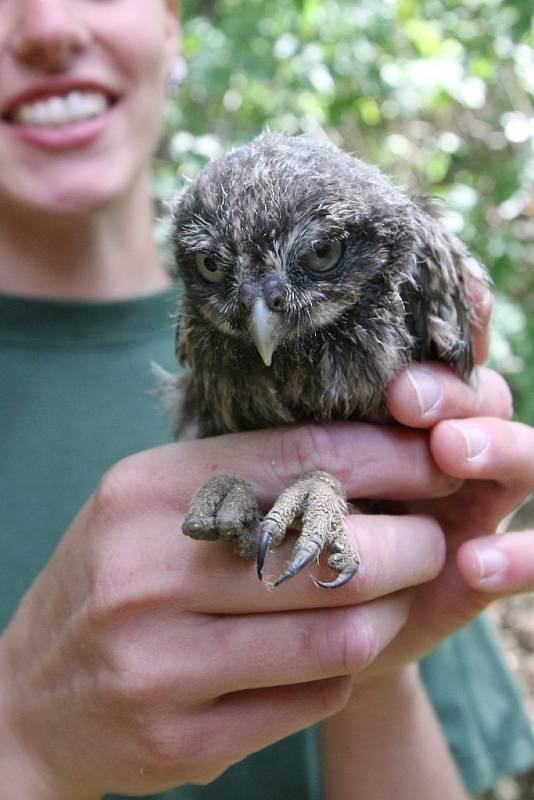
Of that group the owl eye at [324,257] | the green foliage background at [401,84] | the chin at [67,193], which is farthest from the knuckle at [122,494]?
the green foliage background at [401,84]

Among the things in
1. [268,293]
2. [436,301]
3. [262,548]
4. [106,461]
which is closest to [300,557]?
[262,548]

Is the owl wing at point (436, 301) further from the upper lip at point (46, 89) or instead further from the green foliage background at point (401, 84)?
the green foliage background at point (401, 84)

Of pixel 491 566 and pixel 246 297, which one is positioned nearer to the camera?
pixel 246 297

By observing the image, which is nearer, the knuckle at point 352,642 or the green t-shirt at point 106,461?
the knuckle at point 352,642

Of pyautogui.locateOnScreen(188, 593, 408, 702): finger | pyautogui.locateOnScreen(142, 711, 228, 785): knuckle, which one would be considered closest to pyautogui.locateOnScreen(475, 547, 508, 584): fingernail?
pyautogui.locateOnScreen(188, 593, 408, 702): finger

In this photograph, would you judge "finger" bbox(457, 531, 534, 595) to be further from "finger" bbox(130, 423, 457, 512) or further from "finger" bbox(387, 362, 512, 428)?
"finger" bbox(387, 362, 512, 428)

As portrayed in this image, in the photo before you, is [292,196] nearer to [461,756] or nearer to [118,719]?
[118,719]

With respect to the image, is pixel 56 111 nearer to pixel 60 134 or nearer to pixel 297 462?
pixel 60 134

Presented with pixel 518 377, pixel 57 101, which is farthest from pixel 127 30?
pixel 518 377
